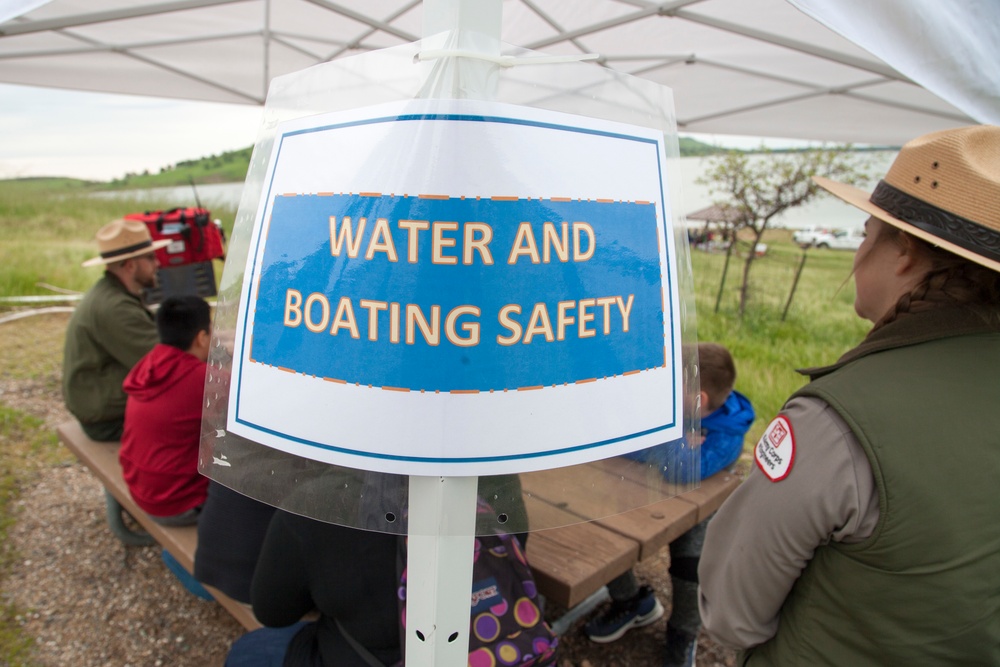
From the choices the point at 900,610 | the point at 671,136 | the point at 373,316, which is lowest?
the point at 900,610

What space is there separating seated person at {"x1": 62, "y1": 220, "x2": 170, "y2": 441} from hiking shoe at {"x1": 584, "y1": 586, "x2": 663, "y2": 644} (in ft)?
8.28

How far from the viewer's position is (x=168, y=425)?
236 centimetres

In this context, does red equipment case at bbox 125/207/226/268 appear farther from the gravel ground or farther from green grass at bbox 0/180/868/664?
the gravel ground

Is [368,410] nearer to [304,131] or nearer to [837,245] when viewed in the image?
[304,131]

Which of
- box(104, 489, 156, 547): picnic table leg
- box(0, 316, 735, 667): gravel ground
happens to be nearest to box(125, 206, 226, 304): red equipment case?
box(0, 316, 735, 667): gravel ground

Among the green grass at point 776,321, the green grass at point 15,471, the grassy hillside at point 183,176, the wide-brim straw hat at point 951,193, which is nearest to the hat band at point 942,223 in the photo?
the wide-brim straw hat at point 951,193

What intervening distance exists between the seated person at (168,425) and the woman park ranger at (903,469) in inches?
81.9

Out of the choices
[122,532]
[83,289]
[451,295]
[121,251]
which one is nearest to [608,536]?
[451,295]

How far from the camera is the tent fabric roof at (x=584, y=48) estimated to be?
2.36 m

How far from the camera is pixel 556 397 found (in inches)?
30.6

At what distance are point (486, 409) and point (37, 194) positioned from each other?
481 inches

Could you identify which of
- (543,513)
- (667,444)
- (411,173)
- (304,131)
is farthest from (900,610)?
(304,131)

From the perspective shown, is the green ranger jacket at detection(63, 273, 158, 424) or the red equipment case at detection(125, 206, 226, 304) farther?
the red equipment case at detection(125, 206, 226, 304)

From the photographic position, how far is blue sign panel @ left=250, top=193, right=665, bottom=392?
737 millimetres
